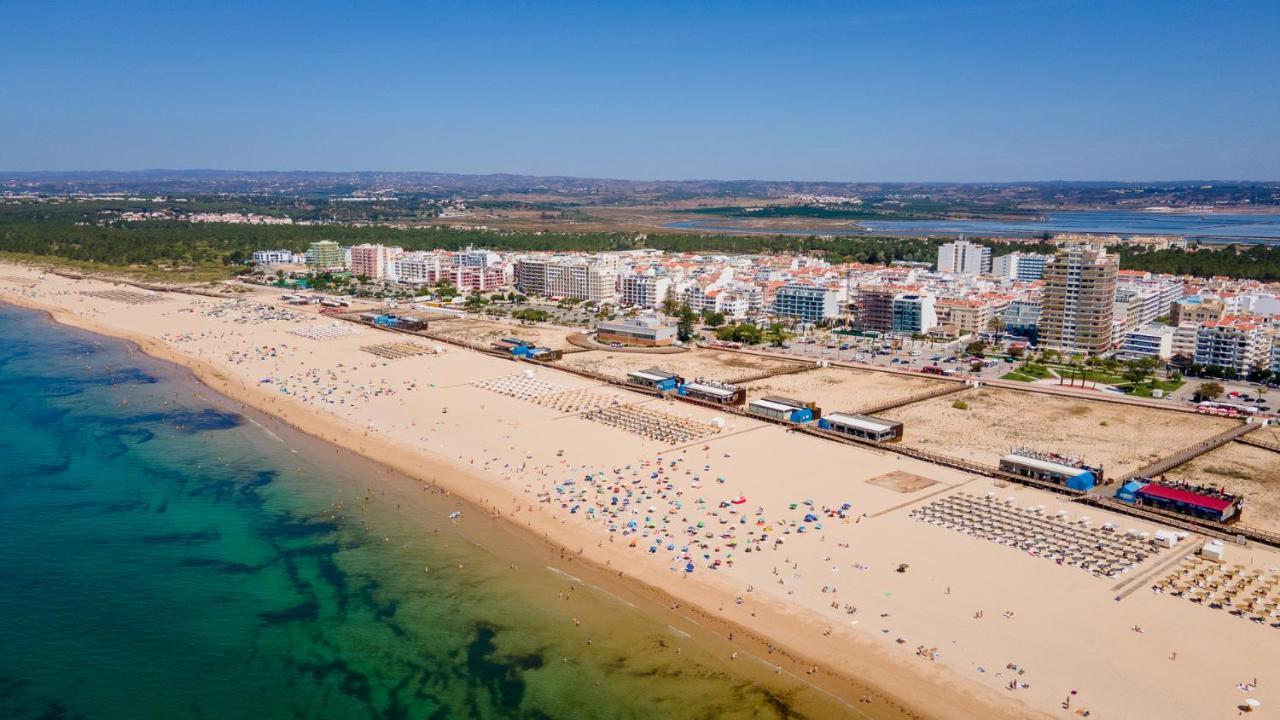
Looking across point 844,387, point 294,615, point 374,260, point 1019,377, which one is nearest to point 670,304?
point 844,387

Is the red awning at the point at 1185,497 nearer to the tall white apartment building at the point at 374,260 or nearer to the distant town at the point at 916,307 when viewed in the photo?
the distant town at the point at 916,307

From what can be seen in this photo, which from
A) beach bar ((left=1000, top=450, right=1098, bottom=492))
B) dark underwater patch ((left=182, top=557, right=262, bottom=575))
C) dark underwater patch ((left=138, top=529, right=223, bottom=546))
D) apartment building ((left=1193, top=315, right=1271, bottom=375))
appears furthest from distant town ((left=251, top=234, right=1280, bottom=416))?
dark underwater patch ((left=182, top=557, right=262, bottom=575))

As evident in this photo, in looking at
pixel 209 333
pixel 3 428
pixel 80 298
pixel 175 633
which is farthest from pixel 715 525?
pixel 80 298

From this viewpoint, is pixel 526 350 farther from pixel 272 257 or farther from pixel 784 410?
pixel 272 257

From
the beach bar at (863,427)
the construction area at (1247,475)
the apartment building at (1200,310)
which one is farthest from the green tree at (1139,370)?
the beach bar at (863,427)

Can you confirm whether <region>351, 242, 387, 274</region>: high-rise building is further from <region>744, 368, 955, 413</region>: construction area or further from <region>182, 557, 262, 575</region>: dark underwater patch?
<region>182, 557, 262, 575</region>: dark underwater patch

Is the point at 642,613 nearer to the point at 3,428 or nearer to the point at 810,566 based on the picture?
the point at 810,566

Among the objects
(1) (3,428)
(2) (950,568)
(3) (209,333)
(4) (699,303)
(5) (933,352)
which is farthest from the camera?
(4) (699,303)
